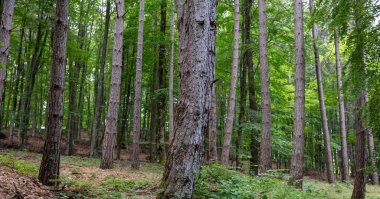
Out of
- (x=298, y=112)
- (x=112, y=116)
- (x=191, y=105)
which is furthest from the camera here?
(x=112, y=116)

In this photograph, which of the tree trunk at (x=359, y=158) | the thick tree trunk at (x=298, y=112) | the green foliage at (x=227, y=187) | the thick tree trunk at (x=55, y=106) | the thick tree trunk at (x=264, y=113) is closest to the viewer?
the green foliage at (x=227, y=187)

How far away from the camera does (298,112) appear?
9.43 m

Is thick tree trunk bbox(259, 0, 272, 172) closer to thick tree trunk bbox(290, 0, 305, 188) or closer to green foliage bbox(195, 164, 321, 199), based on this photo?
thick tree trunk bbox(290, 0, 305, 188)

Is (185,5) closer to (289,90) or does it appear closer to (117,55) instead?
(117,55)

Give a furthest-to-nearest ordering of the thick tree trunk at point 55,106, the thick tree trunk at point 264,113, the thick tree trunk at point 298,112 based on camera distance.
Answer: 1. the thick tree trunk at point 264,113
2. the thick tree trunk at point 298,112
3. the thick tree trunk at point 55,106

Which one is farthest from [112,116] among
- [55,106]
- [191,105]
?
[191,105]

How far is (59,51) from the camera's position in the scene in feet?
18.5

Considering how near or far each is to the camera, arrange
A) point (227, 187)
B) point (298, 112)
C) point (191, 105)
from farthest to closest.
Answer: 1. point (298, 112)
2. point (227, 187)
3. point (191, 105)

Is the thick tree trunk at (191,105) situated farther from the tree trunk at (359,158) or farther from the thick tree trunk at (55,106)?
the tree trunk at (359,158)

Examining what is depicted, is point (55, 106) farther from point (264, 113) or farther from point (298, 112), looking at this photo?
point (298, 112)

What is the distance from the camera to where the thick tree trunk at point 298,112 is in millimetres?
9117

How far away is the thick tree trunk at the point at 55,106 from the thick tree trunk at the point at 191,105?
2686mm

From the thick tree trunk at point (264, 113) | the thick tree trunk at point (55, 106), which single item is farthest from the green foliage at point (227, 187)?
the thick tree trunk at point (264, 113)

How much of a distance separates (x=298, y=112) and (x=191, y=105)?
6.56 meters
